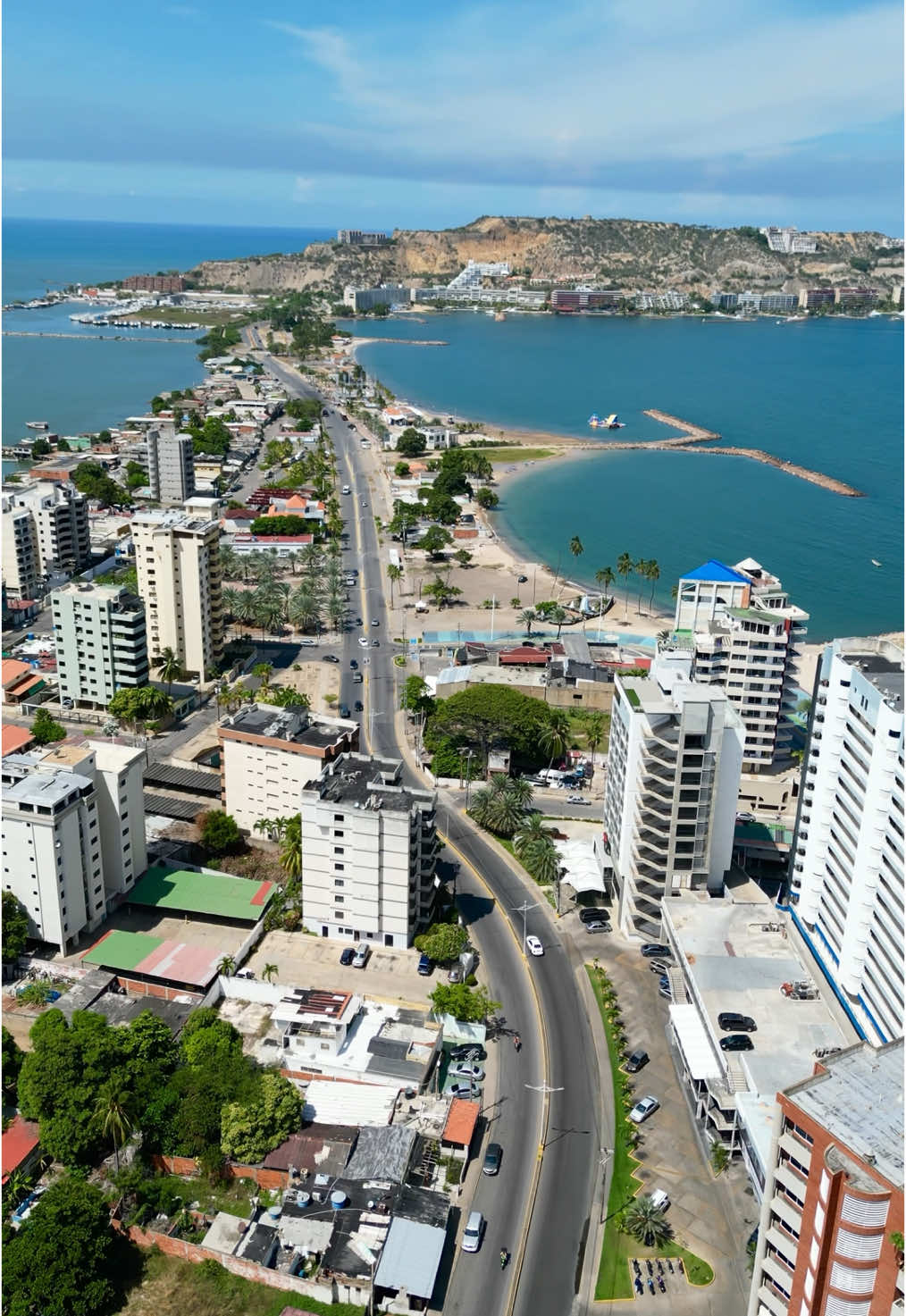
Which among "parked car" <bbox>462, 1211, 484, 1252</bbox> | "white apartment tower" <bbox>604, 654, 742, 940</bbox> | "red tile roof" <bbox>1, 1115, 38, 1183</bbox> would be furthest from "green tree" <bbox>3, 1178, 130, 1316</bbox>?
"white apartment tower" <bbox>604, 654, 742, 940</bbox>

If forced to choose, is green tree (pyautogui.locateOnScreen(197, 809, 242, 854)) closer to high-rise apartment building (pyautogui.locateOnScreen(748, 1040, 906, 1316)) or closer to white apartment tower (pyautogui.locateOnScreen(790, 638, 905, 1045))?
white apartment tower (pyautogui.locateOnScreen(790, 638, 905, 1045))

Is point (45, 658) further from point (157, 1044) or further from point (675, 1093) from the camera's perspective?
point (675, 1093)

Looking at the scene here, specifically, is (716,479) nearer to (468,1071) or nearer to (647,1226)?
(468,1071)

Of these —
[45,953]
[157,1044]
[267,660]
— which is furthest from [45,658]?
[157,1044]

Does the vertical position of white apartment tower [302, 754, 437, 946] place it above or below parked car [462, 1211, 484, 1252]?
above

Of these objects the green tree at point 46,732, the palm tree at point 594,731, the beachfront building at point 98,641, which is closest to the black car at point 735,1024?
the palm tree at point 594,731

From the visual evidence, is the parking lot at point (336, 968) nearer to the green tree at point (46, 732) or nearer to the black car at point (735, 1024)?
the black car at point (735, 1024)
